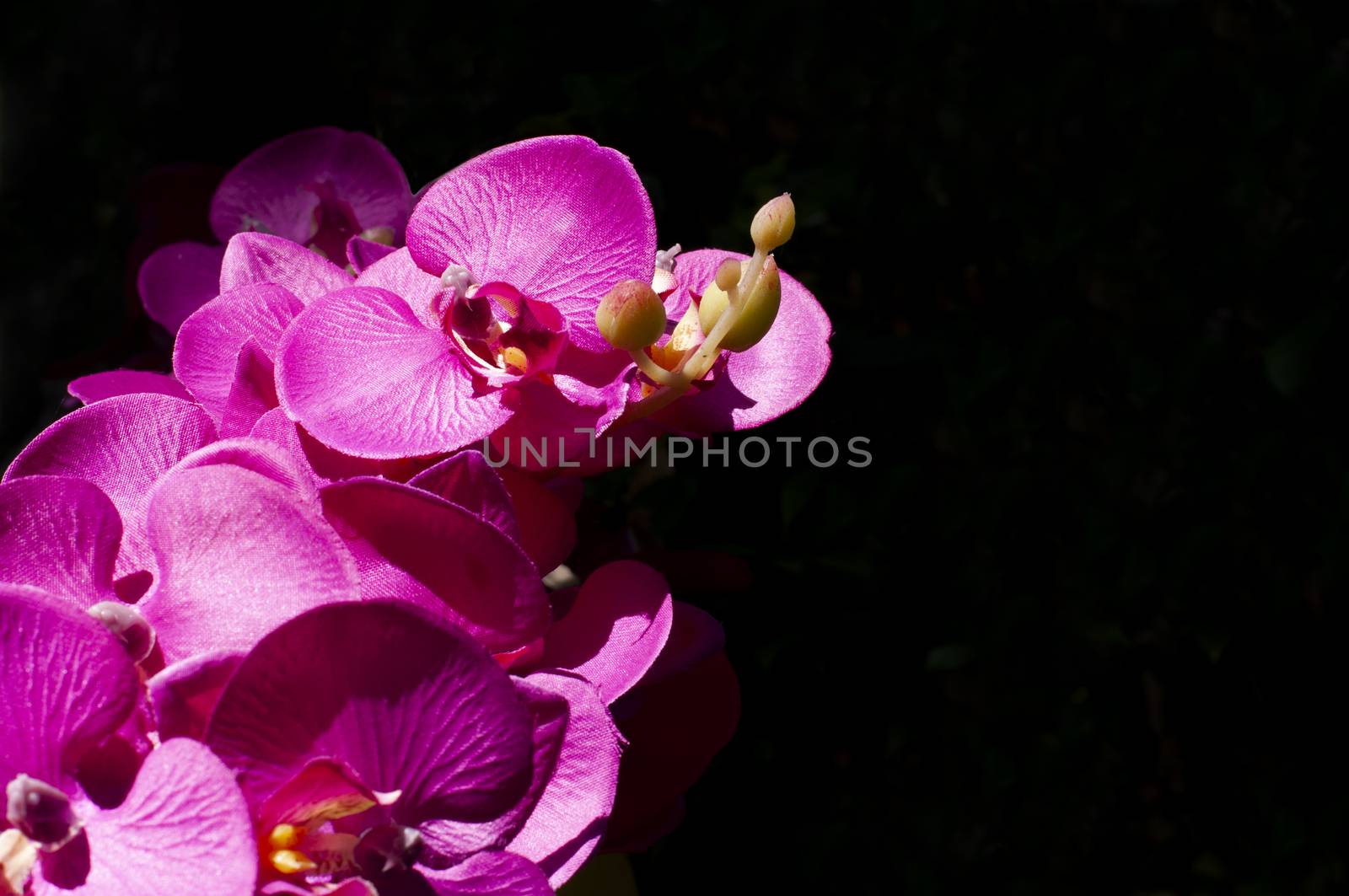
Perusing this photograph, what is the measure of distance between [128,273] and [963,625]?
23.8 inches

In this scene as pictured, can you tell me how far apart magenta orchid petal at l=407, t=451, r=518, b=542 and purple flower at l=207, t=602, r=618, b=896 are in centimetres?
6

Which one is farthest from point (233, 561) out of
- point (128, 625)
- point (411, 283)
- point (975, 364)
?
point (975, 364)

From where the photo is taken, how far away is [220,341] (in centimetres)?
38

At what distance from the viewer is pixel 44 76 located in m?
0.98

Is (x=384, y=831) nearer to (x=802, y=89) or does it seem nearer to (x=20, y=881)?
(x=20, y=881)

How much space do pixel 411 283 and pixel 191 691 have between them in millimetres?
173

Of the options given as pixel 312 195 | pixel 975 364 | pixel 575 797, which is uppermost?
pixel 312 195

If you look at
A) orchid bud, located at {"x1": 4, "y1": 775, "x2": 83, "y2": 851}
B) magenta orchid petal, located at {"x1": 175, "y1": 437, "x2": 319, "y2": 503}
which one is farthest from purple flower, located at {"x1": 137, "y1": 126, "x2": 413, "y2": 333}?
orchid bud, located at {"x1": 4, "y1": 775, "x2": 83, "y2": 851}

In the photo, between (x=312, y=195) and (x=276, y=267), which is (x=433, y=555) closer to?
(x=276, y=267)

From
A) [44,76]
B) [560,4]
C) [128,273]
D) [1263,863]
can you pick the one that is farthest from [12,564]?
[1263,863]

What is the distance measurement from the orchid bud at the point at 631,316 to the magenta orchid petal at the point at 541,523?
0.23 ft

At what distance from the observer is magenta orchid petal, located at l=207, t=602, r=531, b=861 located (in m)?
0.27

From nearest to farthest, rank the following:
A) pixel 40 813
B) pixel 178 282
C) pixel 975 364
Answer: pixel 40 813
pixel 178 282
pixel 975 364

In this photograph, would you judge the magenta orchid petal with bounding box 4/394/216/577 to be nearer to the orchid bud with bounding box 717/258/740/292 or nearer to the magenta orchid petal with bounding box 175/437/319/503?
the magenta orchid petal with bounding box 175/437/319/503
